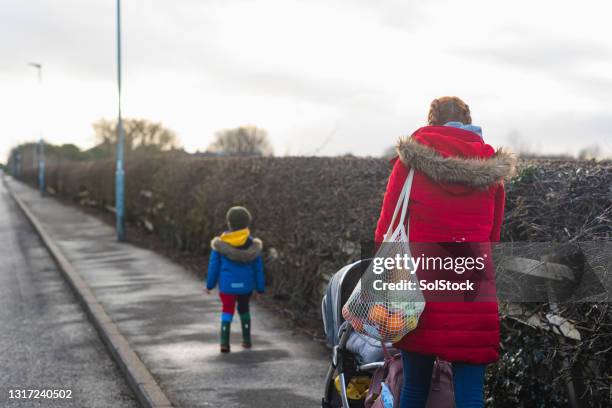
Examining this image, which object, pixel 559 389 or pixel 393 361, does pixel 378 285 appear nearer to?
pixel 393 361

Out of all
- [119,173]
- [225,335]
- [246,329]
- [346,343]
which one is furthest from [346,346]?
[119,173]

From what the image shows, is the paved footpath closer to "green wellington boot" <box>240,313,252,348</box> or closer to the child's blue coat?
"green wellington boot" <box>240,313,252,348</box>

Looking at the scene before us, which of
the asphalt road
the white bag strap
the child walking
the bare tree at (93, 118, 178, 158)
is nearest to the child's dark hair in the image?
the child walking

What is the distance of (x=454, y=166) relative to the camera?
3.36 metres

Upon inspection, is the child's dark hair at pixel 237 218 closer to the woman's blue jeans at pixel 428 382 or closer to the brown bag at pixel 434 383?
the brown bag at pixel 434 383

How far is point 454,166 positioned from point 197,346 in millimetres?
4716

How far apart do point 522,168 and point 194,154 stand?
1372 centimetres

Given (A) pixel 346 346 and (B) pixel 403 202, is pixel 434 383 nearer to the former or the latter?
(A) pixel 346 346

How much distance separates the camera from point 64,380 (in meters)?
6.51

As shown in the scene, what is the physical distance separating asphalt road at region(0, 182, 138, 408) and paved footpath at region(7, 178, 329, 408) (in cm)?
35

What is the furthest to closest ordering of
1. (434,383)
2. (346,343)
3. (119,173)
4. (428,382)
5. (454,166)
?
(119,173) → (346,343) → (434,383) → (428,382) → (454,166)

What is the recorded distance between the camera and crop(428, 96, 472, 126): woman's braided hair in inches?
141

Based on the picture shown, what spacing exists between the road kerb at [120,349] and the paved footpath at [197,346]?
0.09 meters

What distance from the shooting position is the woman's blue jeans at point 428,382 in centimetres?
338
